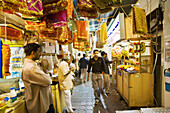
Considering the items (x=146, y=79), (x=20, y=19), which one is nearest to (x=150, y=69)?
(x=146, y=79)

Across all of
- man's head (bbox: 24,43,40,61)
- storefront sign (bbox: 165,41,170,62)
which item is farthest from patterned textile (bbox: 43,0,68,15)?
storefront sign (bbox: 165,41,170,62)

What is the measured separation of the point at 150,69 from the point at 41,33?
4342 mm

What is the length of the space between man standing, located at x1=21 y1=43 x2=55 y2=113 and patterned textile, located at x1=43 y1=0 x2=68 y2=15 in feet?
2.81

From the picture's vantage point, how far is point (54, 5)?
219cm

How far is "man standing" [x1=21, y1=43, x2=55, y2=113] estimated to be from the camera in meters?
2.07

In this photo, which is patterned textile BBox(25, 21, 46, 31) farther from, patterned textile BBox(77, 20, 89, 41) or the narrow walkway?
the narrow walkway

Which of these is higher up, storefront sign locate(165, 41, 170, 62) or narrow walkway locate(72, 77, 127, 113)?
storefront sign locate(165, 41, 170, 62)

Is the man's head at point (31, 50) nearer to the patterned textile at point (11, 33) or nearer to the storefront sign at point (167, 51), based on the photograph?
the patterned textile at point (11, 33)

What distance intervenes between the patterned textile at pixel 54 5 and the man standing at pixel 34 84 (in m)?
0.86

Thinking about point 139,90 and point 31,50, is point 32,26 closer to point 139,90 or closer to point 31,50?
point 31,50

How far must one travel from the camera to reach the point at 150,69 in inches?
157

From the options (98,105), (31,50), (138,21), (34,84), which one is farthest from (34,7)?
(98,105)

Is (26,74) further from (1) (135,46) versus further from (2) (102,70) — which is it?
(1) (135,46)

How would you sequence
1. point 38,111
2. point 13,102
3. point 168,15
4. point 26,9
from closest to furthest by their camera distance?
point 26,9
point 13,102
point 38,111
point 168,15
